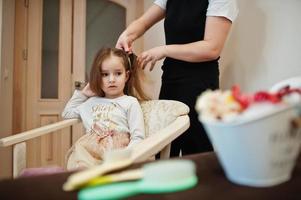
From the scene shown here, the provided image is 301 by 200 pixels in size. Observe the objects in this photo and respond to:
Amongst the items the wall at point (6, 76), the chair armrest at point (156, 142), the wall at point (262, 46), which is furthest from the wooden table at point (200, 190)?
the wall at point (6, 76)

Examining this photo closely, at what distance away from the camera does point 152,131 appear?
1.17 m

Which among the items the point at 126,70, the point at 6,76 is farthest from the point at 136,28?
the point at 6,76

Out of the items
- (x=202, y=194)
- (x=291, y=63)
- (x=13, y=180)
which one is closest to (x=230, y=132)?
(x=202, y=194)

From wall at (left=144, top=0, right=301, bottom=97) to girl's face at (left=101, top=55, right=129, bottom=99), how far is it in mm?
557

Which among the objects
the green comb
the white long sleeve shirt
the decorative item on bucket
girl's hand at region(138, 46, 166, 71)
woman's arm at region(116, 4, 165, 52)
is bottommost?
the white long sleeve shirt

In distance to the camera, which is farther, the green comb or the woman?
the woman

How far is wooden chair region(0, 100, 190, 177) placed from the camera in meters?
0.70

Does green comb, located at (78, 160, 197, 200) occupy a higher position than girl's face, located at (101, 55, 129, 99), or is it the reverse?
girl's face, located at (101, 55, 129, 99)

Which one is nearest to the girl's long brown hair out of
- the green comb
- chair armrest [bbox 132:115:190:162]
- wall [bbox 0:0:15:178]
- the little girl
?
the little girl

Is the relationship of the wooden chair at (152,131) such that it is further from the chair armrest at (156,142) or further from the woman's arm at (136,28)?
the woman's arm at (136,28)

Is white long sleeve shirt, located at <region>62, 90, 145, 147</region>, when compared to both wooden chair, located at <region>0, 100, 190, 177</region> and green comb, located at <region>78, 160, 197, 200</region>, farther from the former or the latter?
green comb, located at <region>78, 160, 197, 200</region>

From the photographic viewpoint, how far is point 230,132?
0.39 metres

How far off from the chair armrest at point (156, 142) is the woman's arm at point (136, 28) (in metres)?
0.51

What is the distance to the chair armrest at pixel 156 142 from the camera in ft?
2.05
